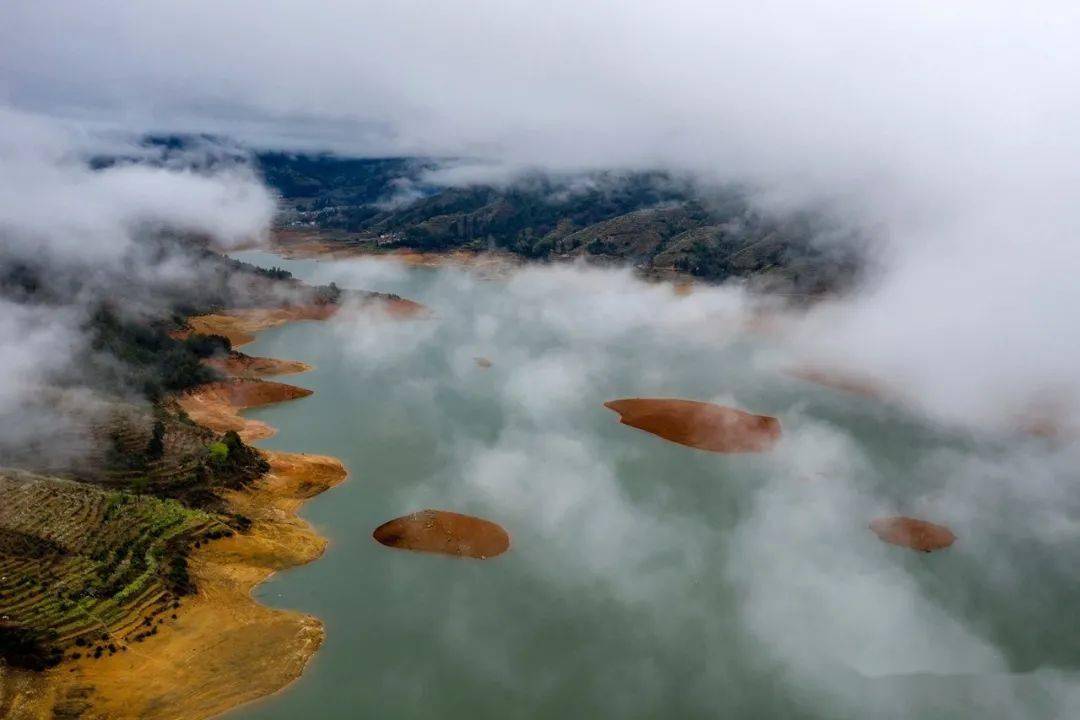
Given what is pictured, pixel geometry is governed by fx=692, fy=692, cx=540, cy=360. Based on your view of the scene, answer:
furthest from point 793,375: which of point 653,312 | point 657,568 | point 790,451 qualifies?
point 657,568

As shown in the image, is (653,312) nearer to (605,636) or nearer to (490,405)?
(490,405)

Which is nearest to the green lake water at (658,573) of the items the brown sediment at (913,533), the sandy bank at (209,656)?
the brown sediment at (913,533)

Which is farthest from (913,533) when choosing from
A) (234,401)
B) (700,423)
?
(234,401)

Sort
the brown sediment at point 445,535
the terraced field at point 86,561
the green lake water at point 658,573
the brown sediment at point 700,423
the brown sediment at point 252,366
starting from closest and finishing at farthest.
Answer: the green lake water at point 658,573 → the terraced field at point 86,561 → the brown sediment at point 445,535 → the brown sediment at point 700,423 → the brown sediment at point 252,366

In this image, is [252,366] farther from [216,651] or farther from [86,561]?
[216,651]

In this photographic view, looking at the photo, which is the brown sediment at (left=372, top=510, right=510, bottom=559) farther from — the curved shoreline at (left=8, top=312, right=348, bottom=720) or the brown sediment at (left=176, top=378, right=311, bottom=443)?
the brown sediment at (left=176, top=378, right=311, bottom=443)

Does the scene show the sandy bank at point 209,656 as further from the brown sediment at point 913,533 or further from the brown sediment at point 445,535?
the brown sediment at point 913,533

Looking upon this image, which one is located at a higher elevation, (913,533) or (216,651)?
(913,533)
